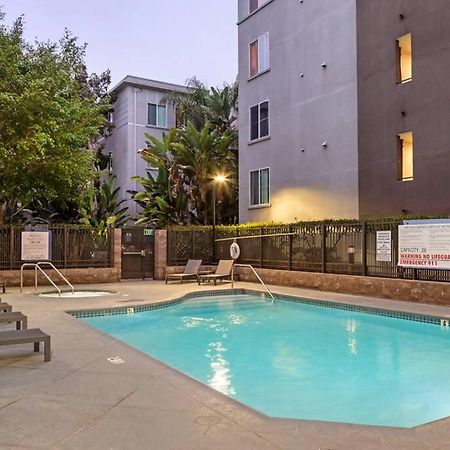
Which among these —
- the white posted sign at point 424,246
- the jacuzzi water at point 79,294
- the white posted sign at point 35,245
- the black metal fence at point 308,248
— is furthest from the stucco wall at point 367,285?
the white posted sign at point 35,245

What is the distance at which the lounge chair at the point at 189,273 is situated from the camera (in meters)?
17.8

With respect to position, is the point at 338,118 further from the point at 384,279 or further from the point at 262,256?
the point at 384,279

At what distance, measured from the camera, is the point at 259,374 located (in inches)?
282

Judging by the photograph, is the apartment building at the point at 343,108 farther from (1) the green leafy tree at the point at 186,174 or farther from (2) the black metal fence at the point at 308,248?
(1) the green leafy tree at the point at 186,174

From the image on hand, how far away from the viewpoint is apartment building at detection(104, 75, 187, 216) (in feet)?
93.1

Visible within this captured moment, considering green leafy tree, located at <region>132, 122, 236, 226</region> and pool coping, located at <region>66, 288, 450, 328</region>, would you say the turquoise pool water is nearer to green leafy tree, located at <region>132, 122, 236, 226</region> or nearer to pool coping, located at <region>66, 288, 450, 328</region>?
pool coping, located at <region>66, 288, 450, 328</region>

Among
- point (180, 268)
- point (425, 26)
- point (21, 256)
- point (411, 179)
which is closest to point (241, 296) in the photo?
point (180, 268)

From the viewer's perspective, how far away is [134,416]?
4.19 metres

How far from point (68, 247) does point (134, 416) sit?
46.4ft

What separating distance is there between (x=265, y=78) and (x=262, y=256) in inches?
306

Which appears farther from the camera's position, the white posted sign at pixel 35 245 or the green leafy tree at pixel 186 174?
the green leafy tree at pixel 186 174

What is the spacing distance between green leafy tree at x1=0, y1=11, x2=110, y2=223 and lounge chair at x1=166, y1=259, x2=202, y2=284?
183 inches

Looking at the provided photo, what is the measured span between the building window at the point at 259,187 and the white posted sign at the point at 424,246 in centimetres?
860

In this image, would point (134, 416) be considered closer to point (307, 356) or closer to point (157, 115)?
point (307, 356)
